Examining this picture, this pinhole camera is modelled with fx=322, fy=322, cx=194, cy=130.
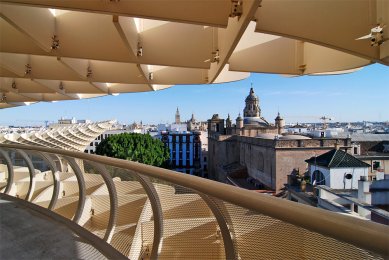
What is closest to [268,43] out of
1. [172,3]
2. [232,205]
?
[172,3]

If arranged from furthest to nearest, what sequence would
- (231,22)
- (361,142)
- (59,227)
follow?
(361,142), (231,22), (59,227)

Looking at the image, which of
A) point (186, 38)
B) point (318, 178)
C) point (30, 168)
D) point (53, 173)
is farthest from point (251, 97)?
point (53, 173)

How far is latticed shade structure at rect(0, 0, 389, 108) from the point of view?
410 centimetres

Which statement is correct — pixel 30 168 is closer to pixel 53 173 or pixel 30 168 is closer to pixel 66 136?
pixel 53 173

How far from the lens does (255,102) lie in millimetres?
83125

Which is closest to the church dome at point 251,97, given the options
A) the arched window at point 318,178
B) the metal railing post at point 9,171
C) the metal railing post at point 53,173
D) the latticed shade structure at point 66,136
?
the latticed shade structure at point 66,136

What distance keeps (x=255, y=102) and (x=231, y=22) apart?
3168 inches

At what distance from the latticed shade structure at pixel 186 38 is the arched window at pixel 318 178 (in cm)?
2118

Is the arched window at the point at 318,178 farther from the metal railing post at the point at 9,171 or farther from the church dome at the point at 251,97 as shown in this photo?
the church dome at the point at 251,97

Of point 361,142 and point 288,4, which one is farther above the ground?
point 288,4

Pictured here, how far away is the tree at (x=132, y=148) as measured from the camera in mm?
43344

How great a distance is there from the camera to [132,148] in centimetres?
4394

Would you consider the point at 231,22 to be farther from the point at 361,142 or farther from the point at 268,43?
the point at 361,142

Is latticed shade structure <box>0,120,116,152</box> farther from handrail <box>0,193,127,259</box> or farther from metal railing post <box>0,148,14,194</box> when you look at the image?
handrail <box>0,193,127,259</box>
